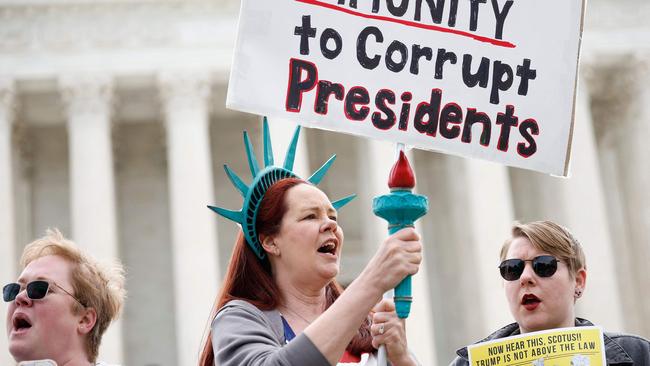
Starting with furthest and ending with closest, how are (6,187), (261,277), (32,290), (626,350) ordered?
(6,187) → (626,350) → (32,290) → (261,277)

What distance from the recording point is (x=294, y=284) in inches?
191

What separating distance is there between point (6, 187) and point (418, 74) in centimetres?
2569

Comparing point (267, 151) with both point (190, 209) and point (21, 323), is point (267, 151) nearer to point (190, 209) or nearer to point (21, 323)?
point (21, 323)

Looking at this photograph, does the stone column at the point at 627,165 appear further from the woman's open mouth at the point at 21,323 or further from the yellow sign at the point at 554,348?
the woman's open mouth at the point at 21,323

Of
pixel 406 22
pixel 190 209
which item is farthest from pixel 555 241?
pixel 190 209

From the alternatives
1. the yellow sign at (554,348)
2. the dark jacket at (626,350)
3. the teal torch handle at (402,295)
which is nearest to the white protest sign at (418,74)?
the teal torch handle at (402,295)

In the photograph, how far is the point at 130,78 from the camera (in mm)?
30406

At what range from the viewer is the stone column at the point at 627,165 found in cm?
3197

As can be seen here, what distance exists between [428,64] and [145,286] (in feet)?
103

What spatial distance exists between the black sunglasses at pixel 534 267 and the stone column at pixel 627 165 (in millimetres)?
27530

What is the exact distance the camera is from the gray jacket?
3.96 m

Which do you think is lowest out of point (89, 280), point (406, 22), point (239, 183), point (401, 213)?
point (89, 280)

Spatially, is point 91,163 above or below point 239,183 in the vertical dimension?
above

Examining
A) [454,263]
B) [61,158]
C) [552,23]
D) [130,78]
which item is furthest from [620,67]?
[552,23]
